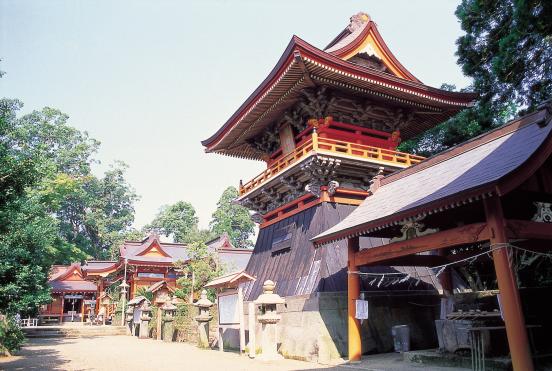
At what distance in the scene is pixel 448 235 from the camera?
891cm

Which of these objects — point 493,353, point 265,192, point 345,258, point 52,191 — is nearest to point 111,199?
point 52,191

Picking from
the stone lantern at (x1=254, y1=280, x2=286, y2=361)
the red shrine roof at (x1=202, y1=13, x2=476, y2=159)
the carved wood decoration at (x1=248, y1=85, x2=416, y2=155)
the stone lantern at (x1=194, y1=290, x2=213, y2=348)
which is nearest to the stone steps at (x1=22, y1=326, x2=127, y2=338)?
the stone lantern at (x1=194, y1=290, x2=213, y2=348)

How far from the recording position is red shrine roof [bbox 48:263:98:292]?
41.8 m

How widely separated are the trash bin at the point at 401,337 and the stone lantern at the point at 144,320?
17523mm

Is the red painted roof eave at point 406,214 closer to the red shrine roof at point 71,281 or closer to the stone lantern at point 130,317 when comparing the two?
the stone lantern at point 130,317

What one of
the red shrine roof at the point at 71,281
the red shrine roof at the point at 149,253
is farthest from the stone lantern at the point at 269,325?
the red shrine roof at the point at 71,281

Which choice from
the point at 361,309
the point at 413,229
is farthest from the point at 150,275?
the point at 413,229

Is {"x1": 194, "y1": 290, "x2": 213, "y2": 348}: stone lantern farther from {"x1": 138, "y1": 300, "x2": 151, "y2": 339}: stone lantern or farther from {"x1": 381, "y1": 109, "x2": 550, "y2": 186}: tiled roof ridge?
{"x1": 138, "y1": 300, "x2": 151, "y2": 339}: stone lantern

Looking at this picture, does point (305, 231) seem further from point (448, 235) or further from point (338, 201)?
point (448, 235)

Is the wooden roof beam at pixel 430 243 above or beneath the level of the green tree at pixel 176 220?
beneath

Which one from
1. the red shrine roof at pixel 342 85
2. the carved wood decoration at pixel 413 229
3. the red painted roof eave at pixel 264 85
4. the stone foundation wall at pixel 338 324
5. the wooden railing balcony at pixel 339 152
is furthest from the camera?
the wooden railing balcony at pixel 339 152

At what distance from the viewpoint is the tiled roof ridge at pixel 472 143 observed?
969 cm

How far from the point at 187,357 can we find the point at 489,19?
18.6 metres

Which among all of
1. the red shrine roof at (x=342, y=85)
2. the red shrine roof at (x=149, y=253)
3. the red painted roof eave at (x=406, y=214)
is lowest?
the red painted roof eave at (x=406, y=214)
